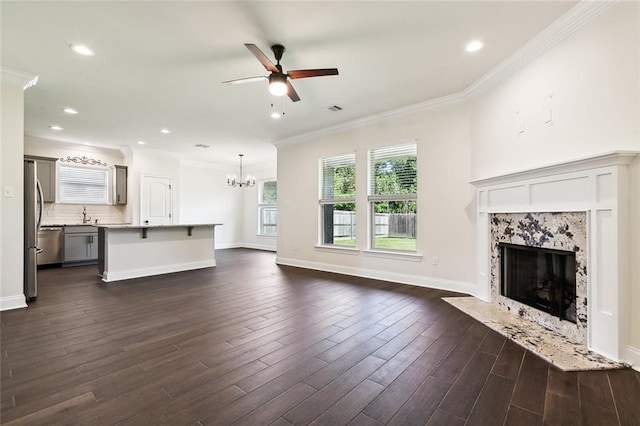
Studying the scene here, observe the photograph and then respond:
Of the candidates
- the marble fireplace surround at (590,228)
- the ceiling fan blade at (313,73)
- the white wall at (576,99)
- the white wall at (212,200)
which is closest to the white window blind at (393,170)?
the white wall at (576,99)

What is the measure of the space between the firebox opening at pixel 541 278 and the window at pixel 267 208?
714cm

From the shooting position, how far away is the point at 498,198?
3.44m

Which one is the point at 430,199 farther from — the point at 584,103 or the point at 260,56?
the point at 260,56

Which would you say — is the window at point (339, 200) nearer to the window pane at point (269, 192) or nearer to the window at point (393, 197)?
the window at point (393, 197)

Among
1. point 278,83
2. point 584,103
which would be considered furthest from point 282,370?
point 584,103

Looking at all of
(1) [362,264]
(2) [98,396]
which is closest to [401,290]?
(1) [362,264]

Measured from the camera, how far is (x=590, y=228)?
234 cm

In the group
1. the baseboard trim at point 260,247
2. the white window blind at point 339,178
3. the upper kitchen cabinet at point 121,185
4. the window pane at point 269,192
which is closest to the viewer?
the white window blind at point 339,178

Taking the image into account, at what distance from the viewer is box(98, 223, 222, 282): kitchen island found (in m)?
4.97

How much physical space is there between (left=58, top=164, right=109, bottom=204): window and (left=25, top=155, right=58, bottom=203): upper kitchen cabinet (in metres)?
0.16

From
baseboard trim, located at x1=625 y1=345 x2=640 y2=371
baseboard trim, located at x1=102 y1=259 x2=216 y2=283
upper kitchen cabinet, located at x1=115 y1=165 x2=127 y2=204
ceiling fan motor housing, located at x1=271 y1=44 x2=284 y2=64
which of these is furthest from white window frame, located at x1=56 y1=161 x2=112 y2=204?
baseboard trim, located at x1=625 y1=345 x2=640 y2=371

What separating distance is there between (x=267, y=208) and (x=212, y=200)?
6.00 feet

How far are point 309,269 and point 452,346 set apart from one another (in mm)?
3773

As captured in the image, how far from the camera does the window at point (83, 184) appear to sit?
22.2 ft
